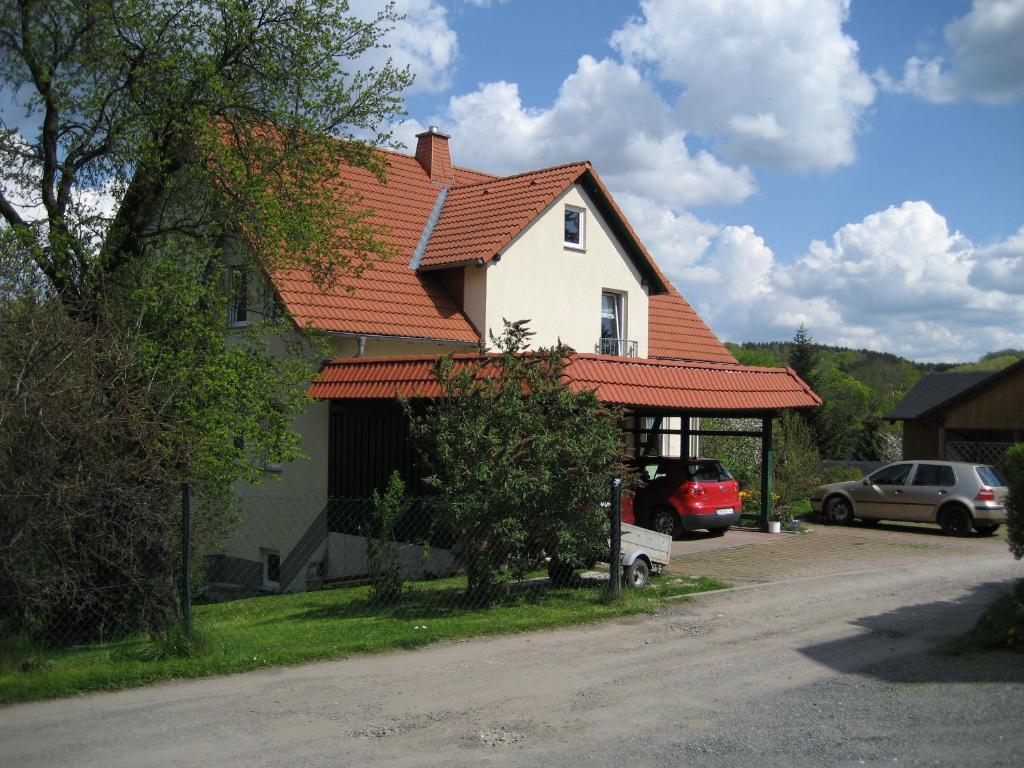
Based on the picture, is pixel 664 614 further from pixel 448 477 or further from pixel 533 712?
pixel 533 712

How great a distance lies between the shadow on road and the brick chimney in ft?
58.7

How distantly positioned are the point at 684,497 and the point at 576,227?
7.85 meters

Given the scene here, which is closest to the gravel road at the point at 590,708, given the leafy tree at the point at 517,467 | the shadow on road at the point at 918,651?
the shadow on road at the point at 918,651

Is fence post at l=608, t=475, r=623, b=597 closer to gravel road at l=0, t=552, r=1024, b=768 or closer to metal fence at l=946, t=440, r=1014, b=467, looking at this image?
gravel road at l=0, t=552, r=1024, b=768

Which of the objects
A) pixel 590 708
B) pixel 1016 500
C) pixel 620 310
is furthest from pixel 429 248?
pixel 590 708

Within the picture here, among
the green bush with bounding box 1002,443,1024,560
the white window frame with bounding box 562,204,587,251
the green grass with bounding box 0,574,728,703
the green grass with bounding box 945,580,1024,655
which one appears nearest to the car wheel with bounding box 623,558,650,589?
the green grass with bounding box 0,574,728,703

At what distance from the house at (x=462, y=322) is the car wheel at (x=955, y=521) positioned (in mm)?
3658

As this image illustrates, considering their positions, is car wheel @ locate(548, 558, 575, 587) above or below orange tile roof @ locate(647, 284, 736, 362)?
below

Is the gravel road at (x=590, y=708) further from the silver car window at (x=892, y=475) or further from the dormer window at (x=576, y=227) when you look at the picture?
the dormer window at (x=576, y=227)

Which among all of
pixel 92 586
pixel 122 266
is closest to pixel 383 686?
pixel 92 586

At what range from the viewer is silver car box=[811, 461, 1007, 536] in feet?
67.5

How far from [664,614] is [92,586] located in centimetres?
633

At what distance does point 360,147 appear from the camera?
698 inches

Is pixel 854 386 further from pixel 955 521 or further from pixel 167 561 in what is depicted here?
pixel 167 561
